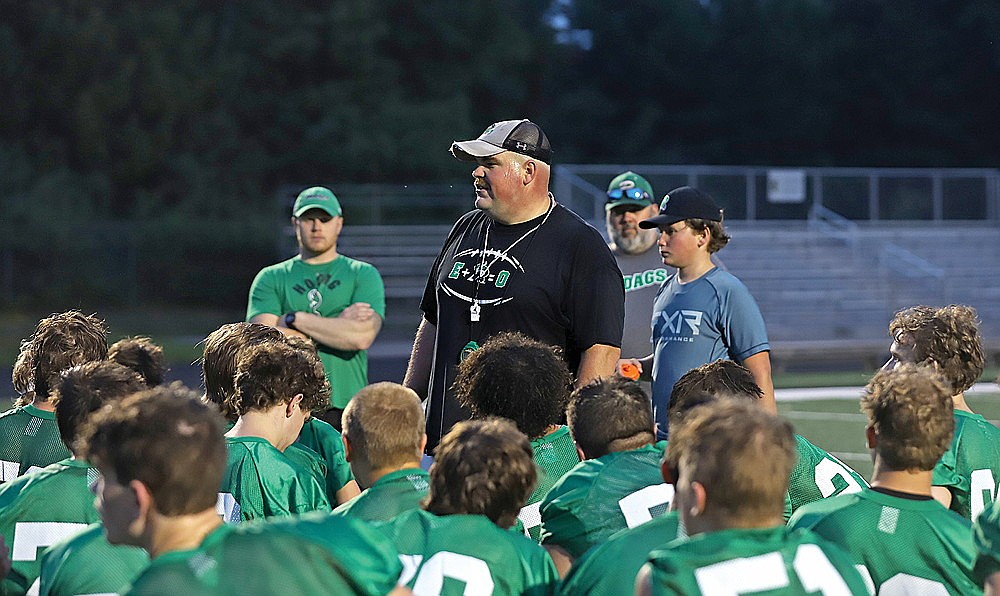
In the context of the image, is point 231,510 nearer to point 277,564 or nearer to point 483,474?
point 483,474

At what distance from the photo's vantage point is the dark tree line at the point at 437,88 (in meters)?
36.2

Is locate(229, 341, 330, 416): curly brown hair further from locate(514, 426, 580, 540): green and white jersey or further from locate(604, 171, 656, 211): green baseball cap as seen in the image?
locate(604, 171, 656, 211): green baseball cap

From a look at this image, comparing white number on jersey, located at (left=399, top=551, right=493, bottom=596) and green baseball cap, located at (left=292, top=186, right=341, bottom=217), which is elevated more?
green baseball cap, located at (left=292, top=186, right=341, bottom=217)

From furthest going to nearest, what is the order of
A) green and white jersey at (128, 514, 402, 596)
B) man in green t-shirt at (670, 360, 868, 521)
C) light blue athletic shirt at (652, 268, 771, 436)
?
light blue athletic shirt at (652, 268, 771, 436) < man in green t-shirt at (670, 360, 868, 521) < green and white jersey at (128, 514, 402, 596)

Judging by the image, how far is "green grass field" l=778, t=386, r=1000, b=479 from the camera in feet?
36.9

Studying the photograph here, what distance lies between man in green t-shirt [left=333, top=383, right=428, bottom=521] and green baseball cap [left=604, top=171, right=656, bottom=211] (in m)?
3.48

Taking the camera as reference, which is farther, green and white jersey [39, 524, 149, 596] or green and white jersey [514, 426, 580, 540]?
green and white jersey [514, 426, 580, 540]

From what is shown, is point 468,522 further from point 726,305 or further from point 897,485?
point 726,305

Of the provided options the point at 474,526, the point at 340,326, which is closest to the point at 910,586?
the point at 474,526

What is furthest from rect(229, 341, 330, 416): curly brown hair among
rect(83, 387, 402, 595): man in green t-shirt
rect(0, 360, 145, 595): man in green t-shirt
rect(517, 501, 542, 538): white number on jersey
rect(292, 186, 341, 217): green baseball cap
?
rect(292, 186, 341, 217): green baseball cap

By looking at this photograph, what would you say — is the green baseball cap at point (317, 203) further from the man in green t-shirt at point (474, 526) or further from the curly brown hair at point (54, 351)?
the man in green t-shirt at point (474, 526)

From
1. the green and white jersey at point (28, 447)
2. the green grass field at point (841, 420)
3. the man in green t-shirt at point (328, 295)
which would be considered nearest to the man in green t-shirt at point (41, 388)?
the green and white jersey at point (28, 447)

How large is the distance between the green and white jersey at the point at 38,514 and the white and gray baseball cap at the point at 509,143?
6.70ft

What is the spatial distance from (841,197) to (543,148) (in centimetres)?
2409
